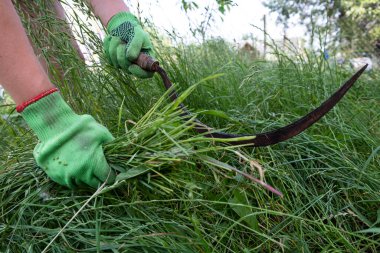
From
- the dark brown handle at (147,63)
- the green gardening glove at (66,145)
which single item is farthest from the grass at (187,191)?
the dark brown handle at (147,63)

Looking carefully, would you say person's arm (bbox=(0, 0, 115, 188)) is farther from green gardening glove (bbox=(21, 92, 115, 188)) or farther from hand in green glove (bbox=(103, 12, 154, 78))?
hand in green glove (bbox=(103, 12, 154, 78))

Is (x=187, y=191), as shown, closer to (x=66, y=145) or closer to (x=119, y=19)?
(x=66, y=145)

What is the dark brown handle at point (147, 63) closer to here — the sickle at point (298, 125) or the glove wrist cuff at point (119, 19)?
the glove wrist cuff at point (119, 19)

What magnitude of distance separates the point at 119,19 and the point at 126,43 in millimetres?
119

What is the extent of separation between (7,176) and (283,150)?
0.90 metres

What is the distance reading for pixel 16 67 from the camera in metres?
0.96

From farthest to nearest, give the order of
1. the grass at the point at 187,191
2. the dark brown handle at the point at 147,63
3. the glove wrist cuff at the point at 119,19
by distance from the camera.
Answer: the glove wrist cuff at the point at 119,19
the dark brown handle at the point at 147,63
the grass at the point at 187,191

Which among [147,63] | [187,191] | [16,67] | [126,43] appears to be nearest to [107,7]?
[126,43]

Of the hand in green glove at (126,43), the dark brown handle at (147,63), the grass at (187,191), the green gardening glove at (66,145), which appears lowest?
the grass at (187,191)

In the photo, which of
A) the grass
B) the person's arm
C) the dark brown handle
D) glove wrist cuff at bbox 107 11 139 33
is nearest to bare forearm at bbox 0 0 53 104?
the person's arm

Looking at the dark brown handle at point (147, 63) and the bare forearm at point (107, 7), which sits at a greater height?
the bare forearm at point (107, 7)

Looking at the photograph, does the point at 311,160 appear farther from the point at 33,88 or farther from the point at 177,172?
the point at 33,88

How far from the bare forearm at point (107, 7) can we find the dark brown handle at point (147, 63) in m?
0.31

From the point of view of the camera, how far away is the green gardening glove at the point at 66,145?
91 centimetres
